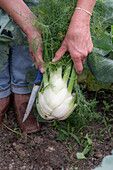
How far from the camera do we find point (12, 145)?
1466mm

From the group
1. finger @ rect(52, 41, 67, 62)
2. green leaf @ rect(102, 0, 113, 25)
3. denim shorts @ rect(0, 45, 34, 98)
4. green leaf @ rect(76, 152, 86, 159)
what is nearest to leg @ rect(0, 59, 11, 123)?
denim shorts @ rect(0, 45, 34, 98)

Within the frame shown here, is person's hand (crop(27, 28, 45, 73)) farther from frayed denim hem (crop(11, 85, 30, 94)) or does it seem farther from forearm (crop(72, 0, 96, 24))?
frayed denim hem (crop(11, 85, 30, 94))

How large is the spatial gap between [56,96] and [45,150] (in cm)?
42

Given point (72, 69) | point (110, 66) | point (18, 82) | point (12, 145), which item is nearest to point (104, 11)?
point (110, 66)

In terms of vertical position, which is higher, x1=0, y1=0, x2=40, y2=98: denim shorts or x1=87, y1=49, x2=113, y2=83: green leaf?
x1=87, y1=49, x2=113, y2=83: green leaf


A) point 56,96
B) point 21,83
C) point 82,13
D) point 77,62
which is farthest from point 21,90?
point 82,13

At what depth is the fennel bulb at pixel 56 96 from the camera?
123 cm

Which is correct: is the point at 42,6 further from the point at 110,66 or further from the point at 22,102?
the point at 22,102

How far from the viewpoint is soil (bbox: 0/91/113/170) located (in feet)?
4.33

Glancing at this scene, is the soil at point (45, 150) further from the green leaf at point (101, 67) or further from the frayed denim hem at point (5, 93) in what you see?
the green leaf at point (101, 67)

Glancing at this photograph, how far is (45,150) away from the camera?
140 centimetres

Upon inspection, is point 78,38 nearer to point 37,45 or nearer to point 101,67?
point 37,45

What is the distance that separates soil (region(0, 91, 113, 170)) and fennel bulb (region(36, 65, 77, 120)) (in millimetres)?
281

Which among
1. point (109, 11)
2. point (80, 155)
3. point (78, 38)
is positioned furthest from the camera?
point (109, 11)
